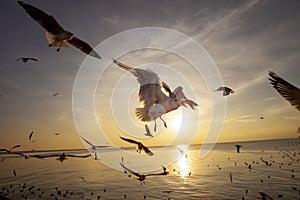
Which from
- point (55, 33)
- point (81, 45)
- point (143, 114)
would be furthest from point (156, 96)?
point (55, 33)

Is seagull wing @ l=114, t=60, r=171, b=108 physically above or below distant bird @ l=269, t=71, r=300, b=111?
above

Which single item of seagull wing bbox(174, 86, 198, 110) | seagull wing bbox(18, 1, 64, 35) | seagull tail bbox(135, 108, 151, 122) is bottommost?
seagull tail bbox(135, 108, 151, 122)

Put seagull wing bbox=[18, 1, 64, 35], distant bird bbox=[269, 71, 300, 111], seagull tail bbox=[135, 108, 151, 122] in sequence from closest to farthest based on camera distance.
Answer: distant bird bbox=[269, 71, 300, 111] < seagull wing bbox=[18, 1, 64, 35] < seagull tail bbox=[135, 108, 151, 122]

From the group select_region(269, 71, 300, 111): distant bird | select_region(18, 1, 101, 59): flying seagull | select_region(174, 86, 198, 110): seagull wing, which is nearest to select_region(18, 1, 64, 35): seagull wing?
select_region(18, 1, 101, 59): flying seagull

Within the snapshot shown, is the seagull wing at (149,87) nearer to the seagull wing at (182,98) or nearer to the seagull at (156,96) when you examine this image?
the seagull at (156,96)

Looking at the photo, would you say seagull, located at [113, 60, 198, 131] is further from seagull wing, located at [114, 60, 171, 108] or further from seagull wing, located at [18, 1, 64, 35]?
seagull wing, located at [18, 1, 64, 35]

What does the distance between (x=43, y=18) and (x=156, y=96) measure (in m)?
4.08

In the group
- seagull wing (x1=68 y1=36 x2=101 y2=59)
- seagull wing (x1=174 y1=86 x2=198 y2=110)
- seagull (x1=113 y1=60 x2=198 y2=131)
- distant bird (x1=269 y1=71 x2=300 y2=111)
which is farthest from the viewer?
seagull wing (x1=174 y1=86 x2=198 y2=110)

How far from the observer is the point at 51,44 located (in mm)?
7156

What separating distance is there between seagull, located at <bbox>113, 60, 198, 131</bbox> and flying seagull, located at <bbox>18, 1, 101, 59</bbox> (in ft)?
5.35

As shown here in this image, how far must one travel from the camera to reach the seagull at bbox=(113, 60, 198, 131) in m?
7.77

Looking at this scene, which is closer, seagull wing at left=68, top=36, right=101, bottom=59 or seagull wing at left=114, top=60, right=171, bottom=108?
seagull wing at left=68, top=36, right=101, bottom=59

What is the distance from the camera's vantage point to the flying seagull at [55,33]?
6.38m

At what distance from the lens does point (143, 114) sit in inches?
345
